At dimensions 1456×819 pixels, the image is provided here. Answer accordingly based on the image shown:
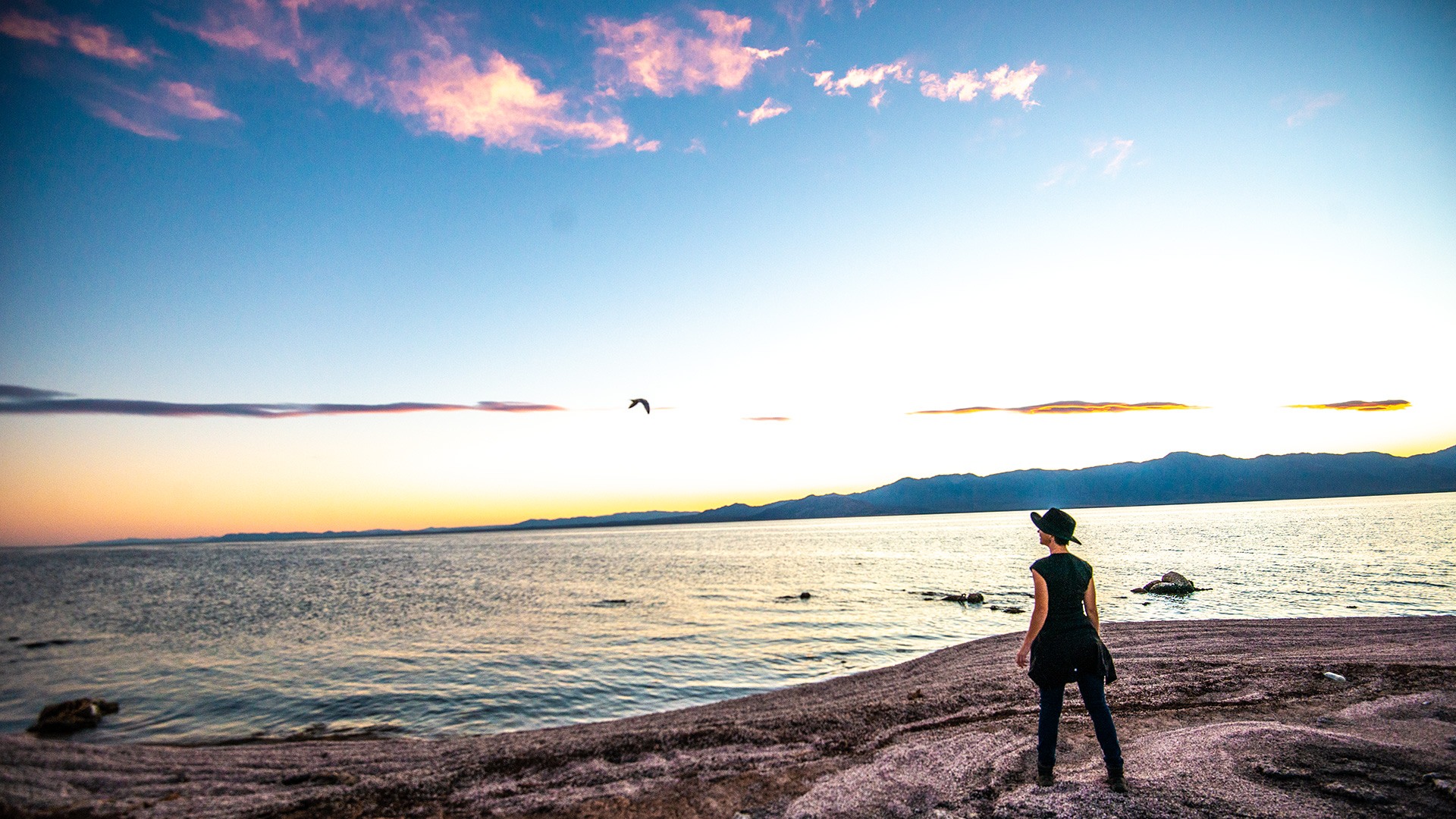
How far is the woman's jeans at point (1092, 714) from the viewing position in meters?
7.48

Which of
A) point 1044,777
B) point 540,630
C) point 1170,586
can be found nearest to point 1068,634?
point 1044,777

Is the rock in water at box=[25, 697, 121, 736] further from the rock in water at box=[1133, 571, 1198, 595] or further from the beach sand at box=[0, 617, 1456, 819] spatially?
the rock in water at box=[1133, 571, 1198, 595]

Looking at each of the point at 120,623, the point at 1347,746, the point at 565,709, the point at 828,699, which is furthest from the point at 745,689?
the point at 120,623

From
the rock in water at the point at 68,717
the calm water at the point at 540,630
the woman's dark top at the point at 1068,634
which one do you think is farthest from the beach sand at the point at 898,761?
the rock in water at the point at 68,717

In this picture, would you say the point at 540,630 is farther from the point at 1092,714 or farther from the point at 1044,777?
the point at 1092,714

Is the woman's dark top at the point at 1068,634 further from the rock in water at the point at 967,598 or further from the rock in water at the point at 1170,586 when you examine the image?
the rock in water at the point at 1170,586

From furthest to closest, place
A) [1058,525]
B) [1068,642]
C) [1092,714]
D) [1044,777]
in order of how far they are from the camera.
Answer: [1044,777]
[1058,525]
[1092,714]
[1068,642]

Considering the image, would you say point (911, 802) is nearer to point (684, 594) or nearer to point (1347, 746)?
point (1347, 746)

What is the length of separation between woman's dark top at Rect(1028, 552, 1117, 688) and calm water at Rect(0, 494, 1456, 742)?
39.0 feet

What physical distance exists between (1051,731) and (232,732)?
19287 mm

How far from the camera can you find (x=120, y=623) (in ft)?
125

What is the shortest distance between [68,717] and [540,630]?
54.3 feet

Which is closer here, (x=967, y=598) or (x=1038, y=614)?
(x=1038, y=614)

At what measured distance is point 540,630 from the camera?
100ft
